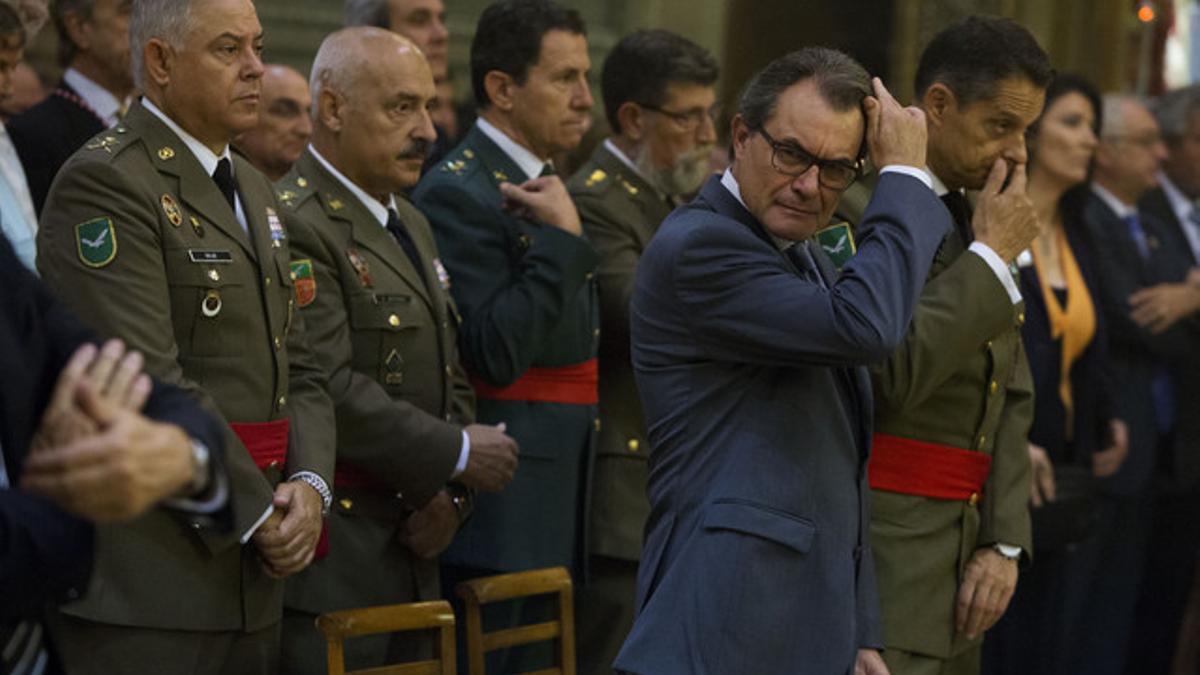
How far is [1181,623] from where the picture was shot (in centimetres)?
530

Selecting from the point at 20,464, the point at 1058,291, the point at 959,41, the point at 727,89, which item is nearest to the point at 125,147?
the point at 20,464

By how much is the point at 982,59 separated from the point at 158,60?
1.38m

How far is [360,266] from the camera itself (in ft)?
11.1

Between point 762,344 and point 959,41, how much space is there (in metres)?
0.94

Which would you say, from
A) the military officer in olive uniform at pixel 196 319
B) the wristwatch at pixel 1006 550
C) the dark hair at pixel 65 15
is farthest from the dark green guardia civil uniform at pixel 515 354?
the wristwatch at pixel 1006 550

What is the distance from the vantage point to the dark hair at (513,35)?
13.0 feet

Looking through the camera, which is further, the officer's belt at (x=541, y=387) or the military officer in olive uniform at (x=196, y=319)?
the officer's belt at (x=541, y=387)

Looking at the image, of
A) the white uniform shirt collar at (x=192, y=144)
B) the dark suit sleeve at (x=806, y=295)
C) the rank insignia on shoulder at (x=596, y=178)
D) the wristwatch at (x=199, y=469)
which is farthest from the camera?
the rank insignia on shoulder at (x=596, y=178)

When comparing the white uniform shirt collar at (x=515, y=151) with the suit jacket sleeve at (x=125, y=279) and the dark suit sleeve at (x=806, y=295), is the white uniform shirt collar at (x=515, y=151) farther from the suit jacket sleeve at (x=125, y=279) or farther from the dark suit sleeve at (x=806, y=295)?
the dark suit sleeve at (x=806, y=295)

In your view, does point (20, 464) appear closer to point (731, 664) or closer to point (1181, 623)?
point (731, 664)

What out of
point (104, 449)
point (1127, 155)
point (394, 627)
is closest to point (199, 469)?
point (104, 449)

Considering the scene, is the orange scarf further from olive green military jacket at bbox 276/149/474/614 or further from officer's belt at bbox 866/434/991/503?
olive green military jacket at bbox 276/149/474/614

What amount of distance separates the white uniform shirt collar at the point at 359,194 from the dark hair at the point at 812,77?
1.06m

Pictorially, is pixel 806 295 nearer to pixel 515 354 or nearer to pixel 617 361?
pixel 515 354
